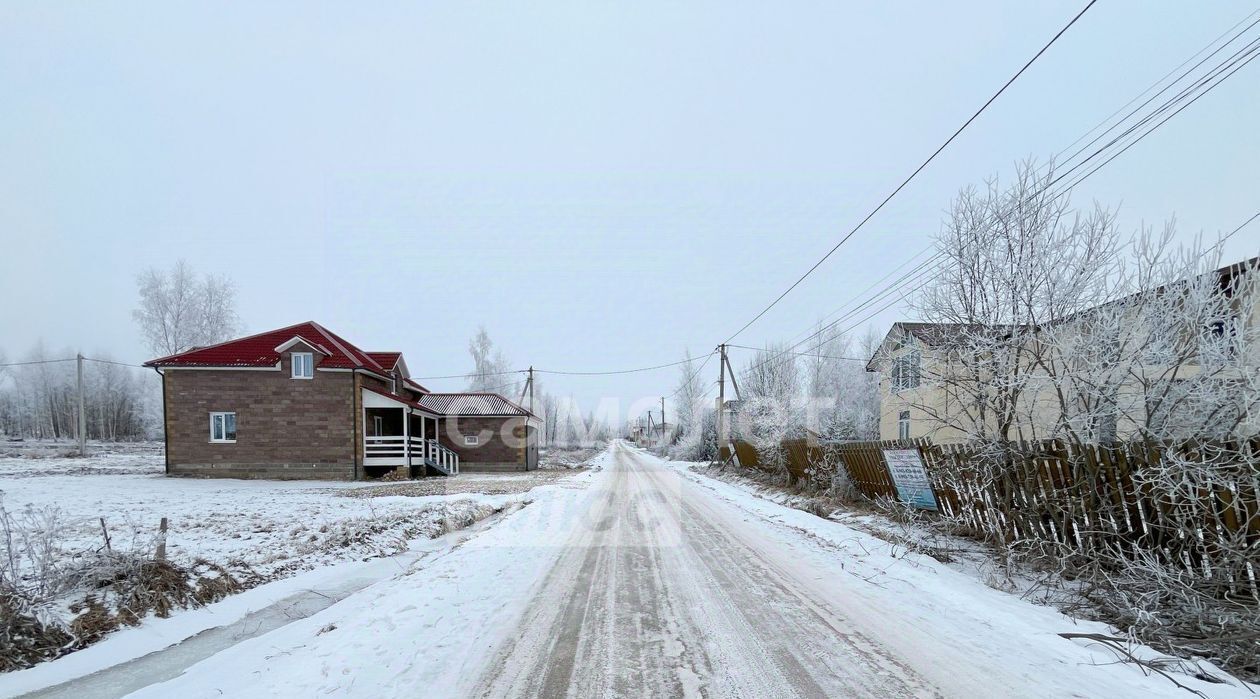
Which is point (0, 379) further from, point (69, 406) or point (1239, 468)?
point (1239, 468)

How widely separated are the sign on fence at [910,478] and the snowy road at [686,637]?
3.39 meters

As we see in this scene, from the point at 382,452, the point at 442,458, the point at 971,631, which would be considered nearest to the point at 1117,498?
the point at 971,631

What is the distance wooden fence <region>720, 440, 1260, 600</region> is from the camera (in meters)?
4.55

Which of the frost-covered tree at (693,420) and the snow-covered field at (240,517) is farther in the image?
the frost-covered tree at (693,420)

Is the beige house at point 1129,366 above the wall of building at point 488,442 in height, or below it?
Result: above

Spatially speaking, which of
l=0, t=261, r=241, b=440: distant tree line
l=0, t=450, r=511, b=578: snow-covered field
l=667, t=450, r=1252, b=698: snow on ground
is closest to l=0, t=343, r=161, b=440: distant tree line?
l=0, t=261, r=241, b=440: distant tree line

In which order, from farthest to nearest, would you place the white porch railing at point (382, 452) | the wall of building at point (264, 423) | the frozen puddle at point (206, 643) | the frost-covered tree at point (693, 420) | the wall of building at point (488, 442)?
1. the frost-covered tree at point (693, 420)
2. the wall of building at point (488, 442)
3. the white porch railing at point (382, 452)
4. the wall of building at point (264, 423)
5. the frozen puddle at point (206, 643)

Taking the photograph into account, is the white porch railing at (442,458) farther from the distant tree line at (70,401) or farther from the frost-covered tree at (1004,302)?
the distant tree line at (70,401)

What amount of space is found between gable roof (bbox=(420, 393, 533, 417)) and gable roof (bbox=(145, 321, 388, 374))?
7700 mm

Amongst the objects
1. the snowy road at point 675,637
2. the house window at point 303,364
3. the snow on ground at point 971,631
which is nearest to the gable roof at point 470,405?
the house window at point 303,364

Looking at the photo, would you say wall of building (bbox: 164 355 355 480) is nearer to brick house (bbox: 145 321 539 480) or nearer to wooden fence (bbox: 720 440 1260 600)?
brick house (bbox: 145 321 539 480)

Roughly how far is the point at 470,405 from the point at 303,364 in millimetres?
11361

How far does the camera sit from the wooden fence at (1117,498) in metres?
4.55

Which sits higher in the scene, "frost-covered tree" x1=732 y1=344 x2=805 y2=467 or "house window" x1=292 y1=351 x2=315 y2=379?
"house window" x1=292 y1=351 x2=315 y2=379
